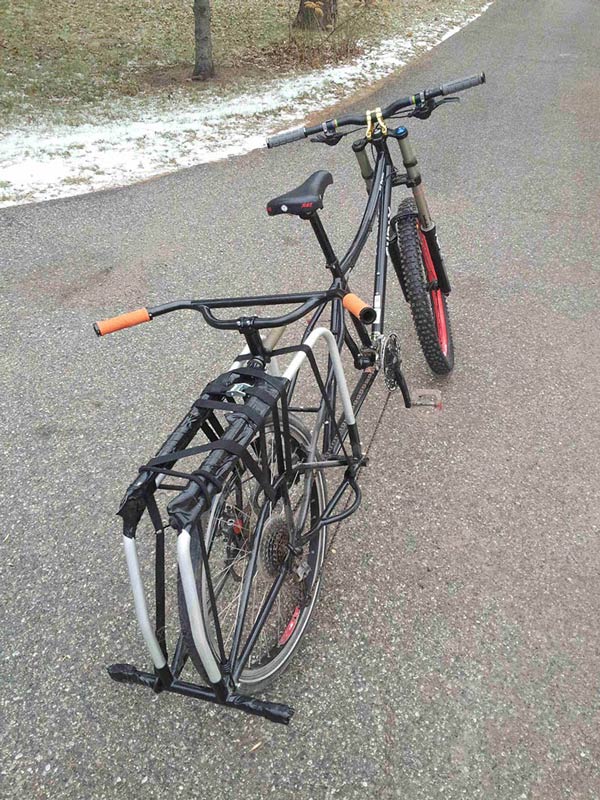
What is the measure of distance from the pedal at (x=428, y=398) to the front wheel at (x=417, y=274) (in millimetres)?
162

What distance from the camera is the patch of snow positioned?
21.0 feet

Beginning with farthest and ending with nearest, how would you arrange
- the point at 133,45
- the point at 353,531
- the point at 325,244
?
the point at 133,45, the point at 353,531, the point at 325,244

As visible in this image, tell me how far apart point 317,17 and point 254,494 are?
12.1 metres

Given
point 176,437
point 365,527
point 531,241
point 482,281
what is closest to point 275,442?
point 176,437

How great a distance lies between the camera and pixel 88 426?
335 cm

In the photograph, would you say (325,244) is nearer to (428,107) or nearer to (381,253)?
(381,253)

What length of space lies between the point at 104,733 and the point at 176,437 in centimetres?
109

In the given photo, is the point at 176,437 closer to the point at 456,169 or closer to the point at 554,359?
the point at 554,359

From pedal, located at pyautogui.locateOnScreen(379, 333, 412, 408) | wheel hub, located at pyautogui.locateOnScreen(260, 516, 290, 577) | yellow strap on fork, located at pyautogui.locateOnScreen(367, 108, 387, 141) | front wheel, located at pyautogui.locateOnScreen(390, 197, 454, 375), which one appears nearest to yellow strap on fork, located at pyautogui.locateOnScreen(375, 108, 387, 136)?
yellow strap on fork, located at pyautogui.locateOnScreen(367, 108, 387, 141)

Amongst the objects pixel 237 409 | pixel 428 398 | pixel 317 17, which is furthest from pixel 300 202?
pixel 317 17

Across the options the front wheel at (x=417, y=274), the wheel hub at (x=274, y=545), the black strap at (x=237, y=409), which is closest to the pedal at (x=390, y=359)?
the front wheel at (x=417, y=274)

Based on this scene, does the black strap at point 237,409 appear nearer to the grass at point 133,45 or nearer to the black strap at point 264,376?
the black strap at point 264,376

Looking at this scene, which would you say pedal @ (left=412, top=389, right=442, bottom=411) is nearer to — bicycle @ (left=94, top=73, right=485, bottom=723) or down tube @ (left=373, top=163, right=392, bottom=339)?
bicycle @ (left=94, top=73, right=485, bottom=723)

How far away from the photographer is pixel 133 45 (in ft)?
37.4
